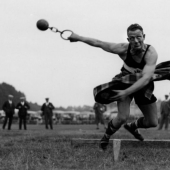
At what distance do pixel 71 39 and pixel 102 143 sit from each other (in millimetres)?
1809

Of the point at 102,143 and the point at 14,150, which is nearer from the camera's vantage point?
the point at 102,143

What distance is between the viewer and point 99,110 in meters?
22.4

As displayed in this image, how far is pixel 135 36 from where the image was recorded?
5.59 metres

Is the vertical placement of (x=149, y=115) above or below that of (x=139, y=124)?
above

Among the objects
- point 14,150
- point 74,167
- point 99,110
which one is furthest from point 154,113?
point 99,110

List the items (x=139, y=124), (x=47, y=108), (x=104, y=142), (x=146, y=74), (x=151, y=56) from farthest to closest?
(x=47, y=108), (x=139, y=124), (x=104, y=142), (x=151, y=56), (x=146, y=74)

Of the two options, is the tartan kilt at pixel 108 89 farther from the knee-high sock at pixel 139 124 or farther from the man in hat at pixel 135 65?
the knee-high sock at pixel 139 124

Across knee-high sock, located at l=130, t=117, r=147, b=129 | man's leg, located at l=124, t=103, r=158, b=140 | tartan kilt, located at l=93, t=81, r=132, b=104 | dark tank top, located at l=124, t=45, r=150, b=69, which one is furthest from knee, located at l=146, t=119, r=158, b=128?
dark tank top, located at l=124, t=45, r=150, b=69

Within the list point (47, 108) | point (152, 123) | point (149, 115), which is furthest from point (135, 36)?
point (47, 108)

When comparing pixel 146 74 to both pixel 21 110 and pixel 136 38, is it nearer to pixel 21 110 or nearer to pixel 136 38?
pixel 136 38

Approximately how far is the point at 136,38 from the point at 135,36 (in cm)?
3

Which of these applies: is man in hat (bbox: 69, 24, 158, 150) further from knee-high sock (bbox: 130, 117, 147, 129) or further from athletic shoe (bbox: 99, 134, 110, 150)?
knee-high sock (bbox: 130, 117, 147, 129)

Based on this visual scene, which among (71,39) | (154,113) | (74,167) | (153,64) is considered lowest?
(74,167)

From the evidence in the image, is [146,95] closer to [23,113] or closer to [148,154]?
[148,154]
